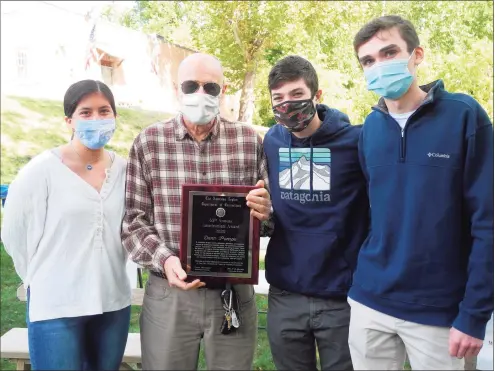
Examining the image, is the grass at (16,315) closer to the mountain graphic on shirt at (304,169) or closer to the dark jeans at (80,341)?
the dark jeans at (80,341)

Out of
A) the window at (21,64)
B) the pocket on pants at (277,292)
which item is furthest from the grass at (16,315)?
the window at (21,64)

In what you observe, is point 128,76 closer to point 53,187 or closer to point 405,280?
point 53,187

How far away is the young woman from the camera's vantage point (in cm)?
177

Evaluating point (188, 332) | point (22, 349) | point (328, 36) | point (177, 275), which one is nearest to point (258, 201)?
point (177, 275)

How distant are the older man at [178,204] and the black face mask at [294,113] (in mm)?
188

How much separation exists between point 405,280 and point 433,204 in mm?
272

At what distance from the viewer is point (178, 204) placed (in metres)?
1.76

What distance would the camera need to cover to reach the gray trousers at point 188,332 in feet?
5.42

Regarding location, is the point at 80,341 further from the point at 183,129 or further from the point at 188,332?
the point at 183,129

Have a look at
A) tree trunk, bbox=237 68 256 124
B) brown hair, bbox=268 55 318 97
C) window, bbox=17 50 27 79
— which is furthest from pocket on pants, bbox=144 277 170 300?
window, bbox=17 50 27 79

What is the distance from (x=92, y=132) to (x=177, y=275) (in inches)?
27.0

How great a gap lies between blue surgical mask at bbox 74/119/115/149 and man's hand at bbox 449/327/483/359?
1.43 meters

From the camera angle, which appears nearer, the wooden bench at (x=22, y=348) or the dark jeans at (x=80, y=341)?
the dark jeans at (x=80, y=341)

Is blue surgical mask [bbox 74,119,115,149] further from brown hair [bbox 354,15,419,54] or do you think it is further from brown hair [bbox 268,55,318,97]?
brown hair [bbox 354,15,419,54]
